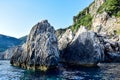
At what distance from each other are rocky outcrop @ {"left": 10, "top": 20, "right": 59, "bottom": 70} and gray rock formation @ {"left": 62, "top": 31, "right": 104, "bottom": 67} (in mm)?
9990

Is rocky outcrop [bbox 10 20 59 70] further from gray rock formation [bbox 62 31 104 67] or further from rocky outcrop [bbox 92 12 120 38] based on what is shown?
rocky outcrop [bbox 92 12 120 38]

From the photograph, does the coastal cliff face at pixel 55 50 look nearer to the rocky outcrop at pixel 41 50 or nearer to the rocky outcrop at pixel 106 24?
the rocky outcrop at pixel 41 50

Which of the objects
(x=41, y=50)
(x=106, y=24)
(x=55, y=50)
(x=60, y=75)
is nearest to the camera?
(x=60, y=75)

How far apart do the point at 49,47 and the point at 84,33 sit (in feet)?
61.2

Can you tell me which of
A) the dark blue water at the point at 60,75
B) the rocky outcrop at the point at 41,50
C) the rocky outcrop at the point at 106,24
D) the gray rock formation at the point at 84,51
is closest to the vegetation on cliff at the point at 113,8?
the rocky outcrop at the point at 106,24

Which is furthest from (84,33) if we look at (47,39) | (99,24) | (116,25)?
(99,24)

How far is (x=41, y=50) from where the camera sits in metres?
63.7

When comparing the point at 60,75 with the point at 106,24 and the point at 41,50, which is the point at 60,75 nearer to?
the point at 41,50

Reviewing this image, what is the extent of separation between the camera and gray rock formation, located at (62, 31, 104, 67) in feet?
246

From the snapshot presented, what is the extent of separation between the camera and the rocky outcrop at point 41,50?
204ft

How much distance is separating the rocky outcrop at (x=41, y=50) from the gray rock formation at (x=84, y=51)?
9.99 metres

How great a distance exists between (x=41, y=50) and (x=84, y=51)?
1647 centimetres

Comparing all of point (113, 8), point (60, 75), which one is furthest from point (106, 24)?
point (60, 75)

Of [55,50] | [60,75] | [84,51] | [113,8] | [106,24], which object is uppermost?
[113,8]
